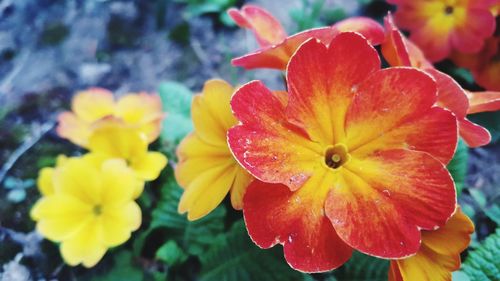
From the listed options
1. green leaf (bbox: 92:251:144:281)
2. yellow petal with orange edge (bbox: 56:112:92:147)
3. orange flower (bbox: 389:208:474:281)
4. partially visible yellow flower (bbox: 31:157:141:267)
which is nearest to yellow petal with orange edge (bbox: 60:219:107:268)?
partially visible yellow flower (bbox: 31:157:141:267)

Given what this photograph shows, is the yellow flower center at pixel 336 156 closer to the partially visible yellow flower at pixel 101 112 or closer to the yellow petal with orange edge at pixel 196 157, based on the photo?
the yellow petal with orange edge at pixel 196 157

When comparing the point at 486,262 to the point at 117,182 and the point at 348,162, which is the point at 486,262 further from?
the point at 117,182

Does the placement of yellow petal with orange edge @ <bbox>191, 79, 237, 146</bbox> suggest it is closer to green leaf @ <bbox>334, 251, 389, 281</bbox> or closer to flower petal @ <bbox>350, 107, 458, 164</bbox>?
flower petal @ <bbox>350, 107, 458, 164</bbox>

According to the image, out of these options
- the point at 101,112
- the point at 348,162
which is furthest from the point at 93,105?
the point at 348,162

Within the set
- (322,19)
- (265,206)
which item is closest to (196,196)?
(265,206)

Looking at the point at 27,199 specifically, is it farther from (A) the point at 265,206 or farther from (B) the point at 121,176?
(A) the point at 265,206
